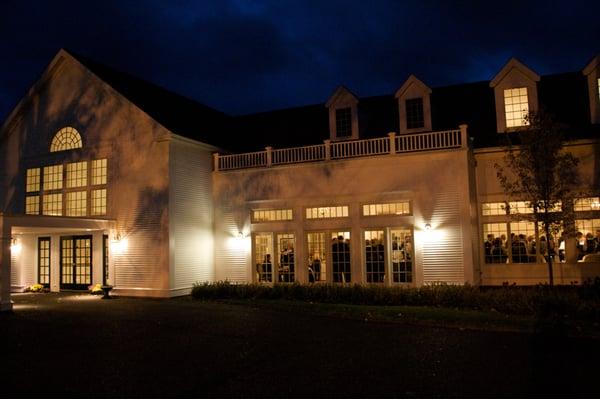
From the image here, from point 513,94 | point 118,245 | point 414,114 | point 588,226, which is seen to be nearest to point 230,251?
point 118,245

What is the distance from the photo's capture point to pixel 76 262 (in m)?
23.0

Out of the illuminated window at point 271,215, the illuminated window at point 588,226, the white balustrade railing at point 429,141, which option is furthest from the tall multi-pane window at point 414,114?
the illuminated window at point 588,226

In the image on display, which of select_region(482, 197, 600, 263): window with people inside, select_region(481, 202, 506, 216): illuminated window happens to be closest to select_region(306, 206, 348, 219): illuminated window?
select_region(481, 202, 506, 216): illuminated window

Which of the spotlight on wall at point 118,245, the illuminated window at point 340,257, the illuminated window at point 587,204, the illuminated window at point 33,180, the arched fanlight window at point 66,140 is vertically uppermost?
the arched fanlight window at point 66,140

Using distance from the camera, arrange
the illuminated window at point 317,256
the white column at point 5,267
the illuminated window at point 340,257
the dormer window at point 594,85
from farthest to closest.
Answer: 1. the illuminated window at point 317,256
2. the illuminated window at point 340,257
3. the dormer window at point 594,85
4. the white column at point 5,267

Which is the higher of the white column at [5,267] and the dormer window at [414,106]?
the dormer window at [414,106]

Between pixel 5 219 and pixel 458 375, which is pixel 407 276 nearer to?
pixel 458 375

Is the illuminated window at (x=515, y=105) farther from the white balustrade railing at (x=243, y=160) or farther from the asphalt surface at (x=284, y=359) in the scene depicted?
the asphalt surface at (x=284, y=359)

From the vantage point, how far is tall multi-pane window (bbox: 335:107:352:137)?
2264 cm

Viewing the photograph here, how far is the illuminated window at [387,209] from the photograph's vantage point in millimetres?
19922

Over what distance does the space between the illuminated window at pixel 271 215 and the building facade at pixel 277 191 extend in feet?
0.20

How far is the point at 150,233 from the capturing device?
2102 centimetres

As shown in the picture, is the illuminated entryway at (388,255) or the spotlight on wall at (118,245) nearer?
the illuminated entryway at (388,255)

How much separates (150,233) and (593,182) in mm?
16717
